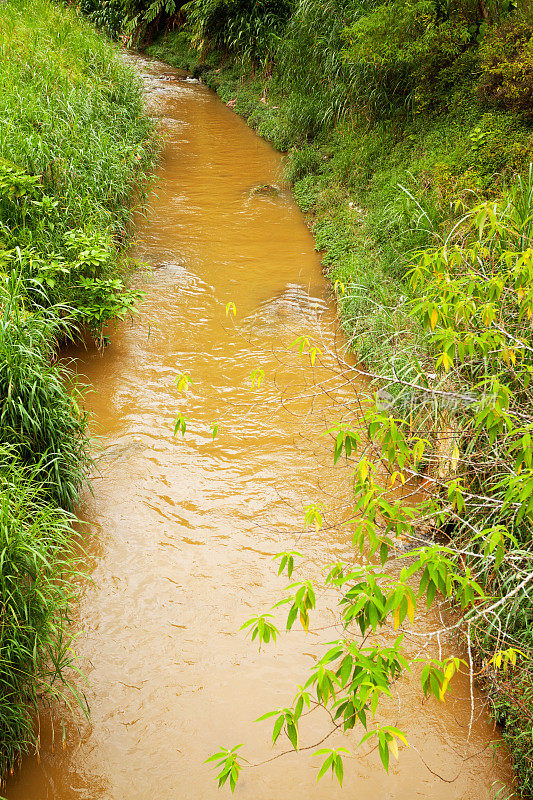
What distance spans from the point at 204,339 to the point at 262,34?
981 centimetres

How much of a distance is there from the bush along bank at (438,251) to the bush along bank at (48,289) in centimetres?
104

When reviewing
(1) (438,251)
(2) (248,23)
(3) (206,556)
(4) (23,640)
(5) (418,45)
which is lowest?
(3) (206,556)

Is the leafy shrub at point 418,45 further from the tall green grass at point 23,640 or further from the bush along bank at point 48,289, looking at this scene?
the tall green grass at point 23,640

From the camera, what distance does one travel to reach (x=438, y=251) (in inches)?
143

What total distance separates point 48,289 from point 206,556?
2.71 meters

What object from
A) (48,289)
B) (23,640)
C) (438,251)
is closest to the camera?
(23,640)

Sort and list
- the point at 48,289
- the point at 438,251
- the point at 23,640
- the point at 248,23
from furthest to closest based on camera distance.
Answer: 1. the point at 248,23
2. the point at 48,289
3. the point at 438,251
4. the point at 23,640

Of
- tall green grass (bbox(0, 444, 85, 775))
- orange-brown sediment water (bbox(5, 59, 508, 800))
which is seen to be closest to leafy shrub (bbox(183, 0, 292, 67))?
orange-brown sediment water (bbox(5, 59, 508, 800))

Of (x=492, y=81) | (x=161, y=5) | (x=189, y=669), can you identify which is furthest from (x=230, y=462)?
(x=161, y=5)

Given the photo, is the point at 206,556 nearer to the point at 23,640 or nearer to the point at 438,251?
the point at 23,640

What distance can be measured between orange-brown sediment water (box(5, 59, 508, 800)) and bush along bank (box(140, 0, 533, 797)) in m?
0.27

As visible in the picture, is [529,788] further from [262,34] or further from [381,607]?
[262,34]

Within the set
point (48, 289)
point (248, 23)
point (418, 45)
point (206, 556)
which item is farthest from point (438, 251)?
point (248, 23)

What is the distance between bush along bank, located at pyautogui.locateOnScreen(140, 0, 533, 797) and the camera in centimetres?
284
